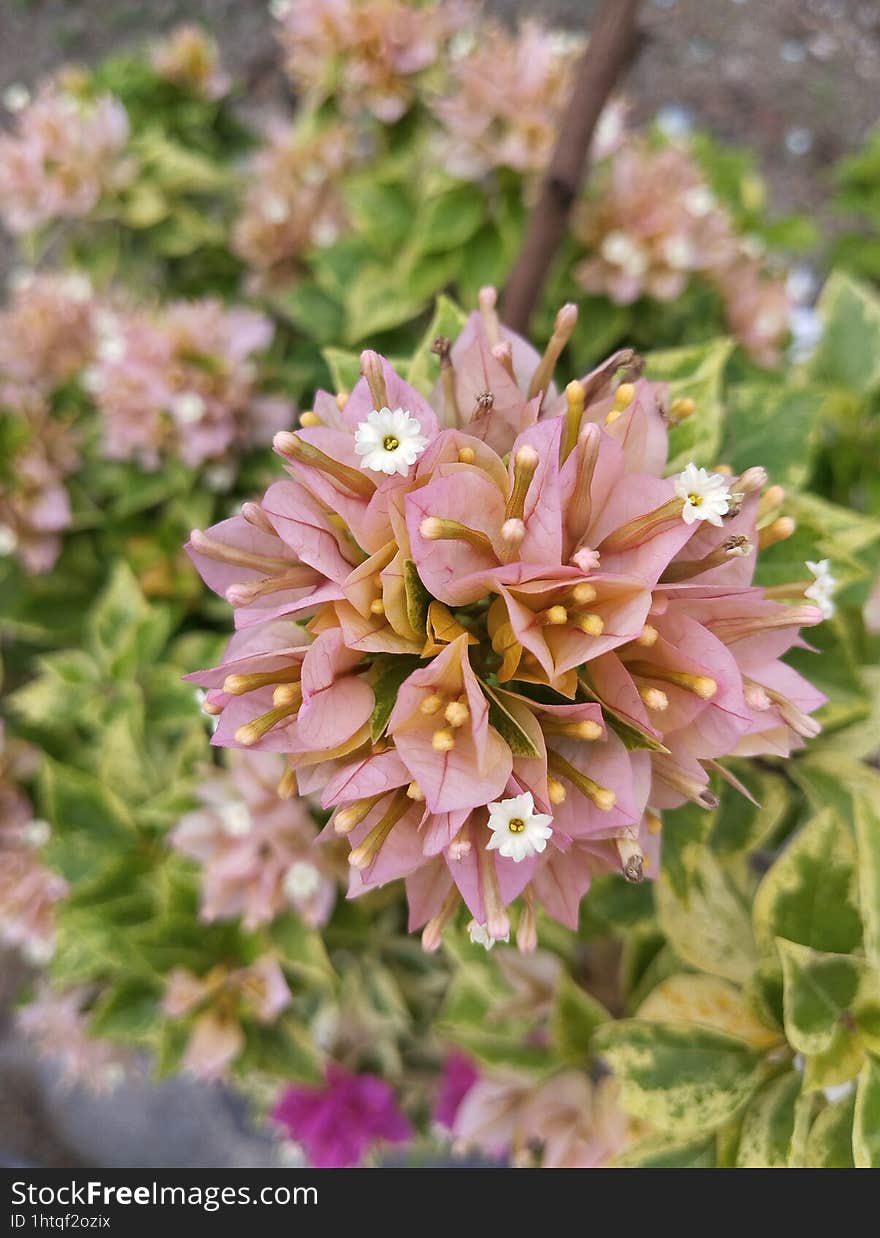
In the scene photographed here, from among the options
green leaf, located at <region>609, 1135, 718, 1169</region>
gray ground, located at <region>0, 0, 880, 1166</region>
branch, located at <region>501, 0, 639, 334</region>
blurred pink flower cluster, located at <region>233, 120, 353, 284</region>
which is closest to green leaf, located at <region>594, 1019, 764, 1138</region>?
green leaf, located at <region>609, 1135, 718, 1169</region>

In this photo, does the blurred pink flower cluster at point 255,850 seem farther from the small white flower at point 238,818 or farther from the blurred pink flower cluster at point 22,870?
the blurred pink flower cluster at point 22,870

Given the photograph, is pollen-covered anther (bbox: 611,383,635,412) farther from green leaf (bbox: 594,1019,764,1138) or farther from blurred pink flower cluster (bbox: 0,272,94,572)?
blurred pink flower cluster (bbox: 0,272,94,572)

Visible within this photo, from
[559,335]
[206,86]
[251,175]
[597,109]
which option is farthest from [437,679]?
[206,86]

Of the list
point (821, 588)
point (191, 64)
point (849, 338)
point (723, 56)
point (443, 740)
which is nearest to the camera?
point (443, 740)

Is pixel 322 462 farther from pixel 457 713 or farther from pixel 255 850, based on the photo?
pixel 255 850

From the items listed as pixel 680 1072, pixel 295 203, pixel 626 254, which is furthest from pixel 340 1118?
pixel 295 203
